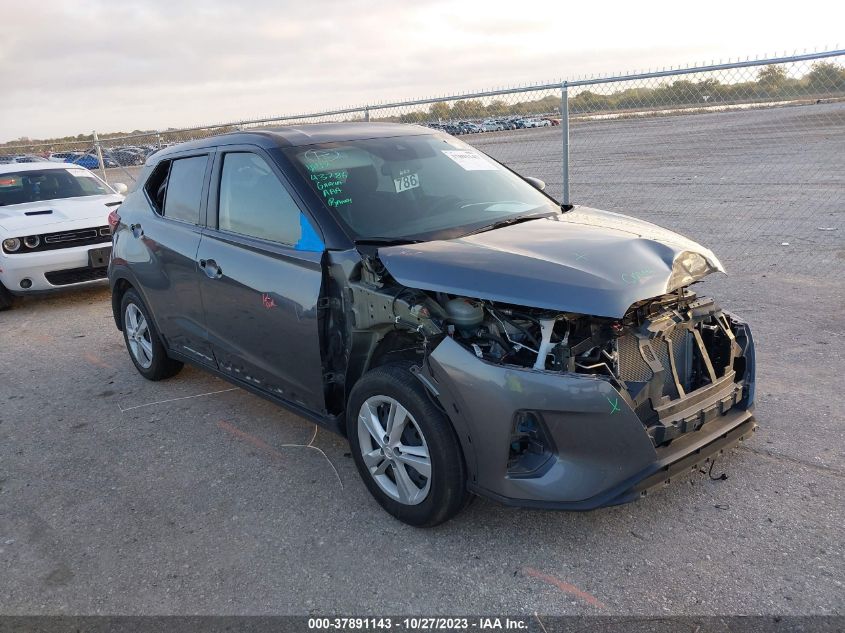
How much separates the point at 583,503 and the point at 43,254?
7.65 m

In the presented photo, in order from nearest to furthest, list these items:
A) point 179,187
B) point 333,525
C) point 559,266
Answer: point 559,266 < point 333,525 < point 179,187

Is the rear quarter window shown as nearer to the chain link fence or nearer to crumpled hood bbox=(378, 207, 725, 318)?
crumpled hood bbox=(378, 207, 725, 318)

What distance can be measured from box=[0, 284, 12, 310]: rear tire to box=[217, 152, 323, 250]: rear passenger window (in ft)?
18.8

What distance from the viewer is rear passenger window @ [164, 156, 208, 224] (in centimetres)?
483

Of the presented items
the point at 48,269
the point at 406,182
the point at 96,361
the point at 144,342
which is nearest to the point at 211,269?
the point at 406,182

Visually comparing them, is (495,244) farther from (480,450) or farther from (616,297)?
(480,450)

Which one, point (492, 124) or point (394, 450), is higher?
point (492, 124)

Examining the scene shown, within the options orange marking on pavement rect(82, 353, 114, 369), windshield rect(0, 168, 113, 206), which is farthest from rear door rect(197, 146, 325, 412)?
windshield rect(0, 168, 113, 206)

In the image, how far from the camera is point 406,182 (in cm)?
430

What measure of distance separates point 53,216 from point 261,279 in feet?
19.9

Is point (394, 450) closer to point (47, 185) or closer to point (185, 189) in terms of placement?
point (185, 189)

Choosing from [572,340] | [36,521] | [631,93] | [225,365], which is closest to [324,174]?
[225,365]

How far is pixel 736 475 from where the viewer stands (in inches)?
145

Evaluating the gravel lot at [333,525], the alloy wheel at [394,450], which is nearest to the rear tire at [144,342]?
the gravel lot at [333,525]
